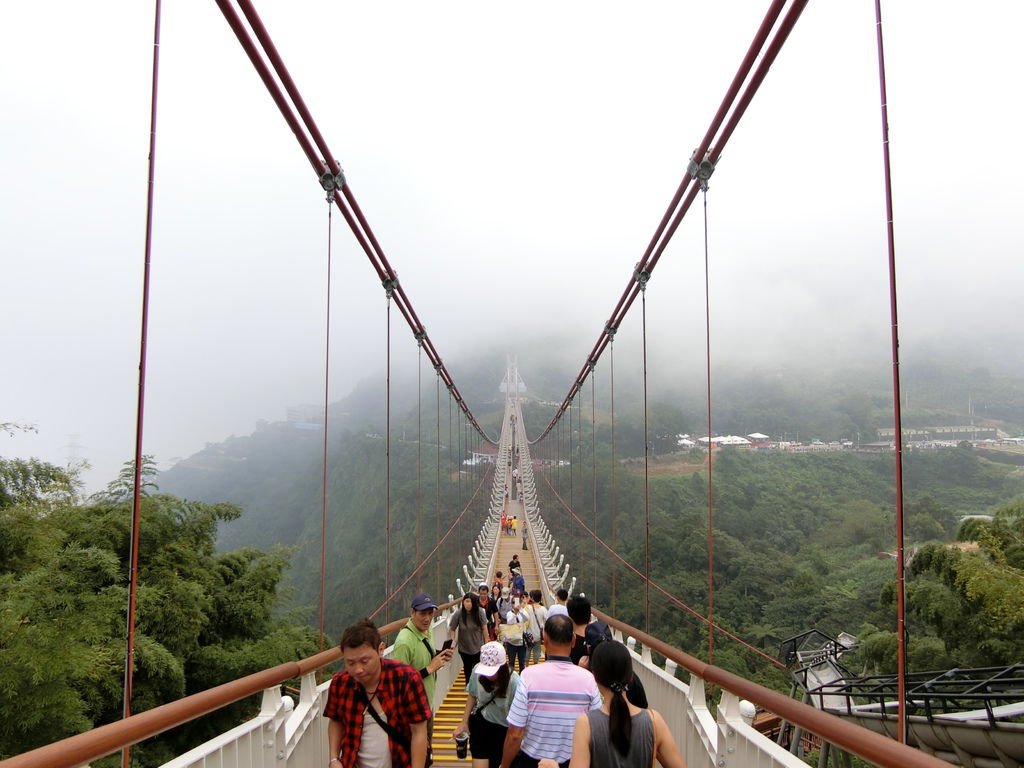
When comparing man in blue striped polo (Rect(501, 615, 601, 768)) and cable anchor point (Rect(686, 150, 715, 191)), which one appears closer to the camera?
man in blue striped polo (Rect(501, 615, 601, 768))

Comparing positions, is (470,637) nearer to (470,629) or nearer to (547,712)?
(470,629)

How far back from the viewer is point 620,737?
65.2 inches

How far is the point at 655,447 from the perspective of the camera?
51656 millimetres

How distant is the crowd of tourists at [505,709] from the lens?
66.1 inches

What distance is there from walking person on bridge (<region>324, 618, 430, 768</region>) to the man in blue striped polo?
0.27m

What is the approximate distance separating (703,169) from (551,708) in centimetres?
450

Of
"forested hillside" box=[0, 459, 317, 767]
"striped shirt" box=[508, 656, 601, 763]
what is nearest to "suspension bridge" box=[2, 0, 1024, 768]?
"striped shirt" box=[508, 656, 601, 763]

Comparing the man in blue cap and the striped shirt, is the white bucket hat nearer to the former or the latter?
the man in blue cap

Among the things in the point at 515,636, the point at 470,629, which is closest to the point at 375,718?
the point at 470,629

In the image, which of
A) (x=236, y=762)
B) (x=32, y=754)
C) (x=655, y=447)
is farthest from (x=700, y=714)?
(x=655, y=447)

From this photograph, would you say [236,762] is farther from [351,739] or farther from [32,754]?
[32,754]

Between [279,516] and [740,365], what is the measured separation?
60.7m

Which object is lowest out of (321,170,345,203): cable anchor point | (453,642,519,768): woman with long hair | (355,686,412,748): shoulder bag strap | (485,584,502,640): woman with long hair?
(485,584,502,640): woman with long hair

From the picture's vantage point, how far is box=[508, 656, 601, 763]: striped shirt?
211cm
